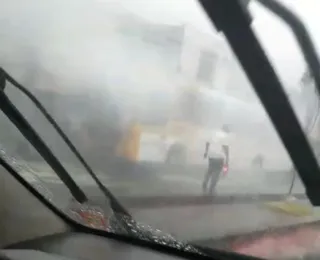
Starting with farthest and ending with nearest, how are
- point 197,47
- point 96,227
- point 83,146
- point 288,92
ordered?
1. point 96,227
2. point 83,146
3. point 197,47
4. point 288,92

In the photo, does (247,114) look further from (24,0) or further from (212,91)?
(24,0)

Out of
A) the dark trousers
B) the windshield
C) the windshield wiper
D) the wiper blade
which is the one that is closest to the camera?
the wiper blade

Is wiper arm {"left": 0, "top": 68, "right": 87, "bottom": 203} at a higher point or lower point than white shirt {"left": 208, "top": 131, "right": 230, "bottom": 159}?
lower

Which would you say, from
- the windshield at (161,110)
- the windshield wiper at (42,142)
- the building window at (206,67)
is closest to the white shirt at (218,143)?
the windshield at (161,110)

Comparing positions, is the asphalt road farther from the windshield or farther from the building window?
the building window

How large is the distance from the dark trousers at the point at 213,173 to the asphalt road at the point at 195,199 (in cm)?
1

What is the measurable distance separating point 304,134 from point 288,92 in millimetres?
76

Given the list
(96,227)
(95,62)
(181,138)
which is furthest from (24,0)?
(96,227)

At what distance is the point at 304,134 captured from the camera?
89 cm

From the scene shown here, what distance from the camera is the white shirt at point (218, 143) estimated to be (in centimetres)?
102

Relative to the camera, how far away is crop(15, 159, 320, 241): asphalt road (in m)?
1.03

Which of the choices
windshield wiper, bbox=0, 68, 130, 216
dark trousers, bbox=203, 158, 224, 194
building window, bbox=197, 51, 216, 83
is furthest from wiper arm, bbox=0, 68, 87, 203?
building window, bbox=197, 51, 216, 83

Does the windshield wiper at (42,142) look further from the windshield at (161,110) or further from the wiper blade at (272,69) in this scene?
the wiper blade at (272,69)

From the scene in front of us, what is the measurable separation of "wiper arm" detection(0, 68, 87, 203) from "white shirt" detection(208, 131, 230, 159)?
0.46 metres
